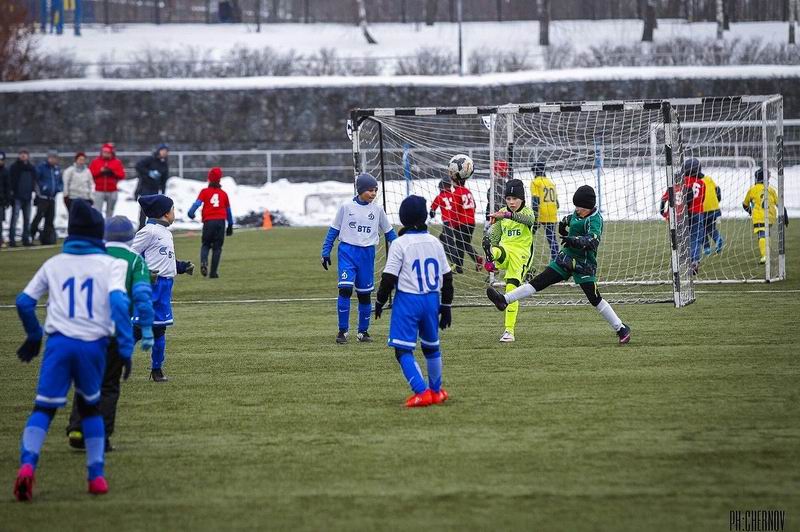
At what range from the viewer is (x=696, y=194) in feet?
61.2

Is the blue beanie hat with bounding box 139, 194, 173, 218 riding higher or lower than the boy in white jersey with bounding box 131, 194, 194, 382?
higher

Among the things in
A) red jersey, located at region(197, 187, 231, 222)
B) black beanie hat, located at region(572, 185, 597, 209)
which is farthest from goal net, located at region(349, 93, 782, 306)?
red jersey, located at region(197, 187, 231, 222)

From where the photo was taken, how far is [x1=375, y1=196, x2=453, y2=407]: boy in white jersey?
8938 millimetres

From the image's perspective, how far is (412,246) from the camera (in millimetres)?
9039

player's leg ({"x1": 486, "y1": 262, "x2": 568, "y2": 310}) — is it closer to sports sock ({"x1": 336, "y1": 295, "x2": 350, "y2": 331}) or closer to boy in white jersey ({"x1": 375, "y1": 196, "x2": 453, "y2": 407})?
sports sock ({"x1": 336, "y1": 295, "x2": 350, "y2": 331})

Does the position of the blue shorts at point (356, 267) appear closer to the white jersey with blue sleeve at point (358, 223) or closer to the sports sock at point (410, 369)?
the white jersey with blue sleeve at point (358, 223)

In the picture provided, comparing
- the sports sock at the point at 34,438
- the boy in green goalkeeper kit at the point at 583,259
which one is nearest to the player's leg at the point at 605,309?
the boy in green goalkeeper kit at the point at 583,259

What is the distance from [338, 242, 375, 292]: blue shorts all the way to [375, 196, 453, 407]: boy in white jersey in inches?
154

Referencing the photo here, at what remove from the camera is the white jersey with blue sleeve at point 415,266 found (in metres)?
8.97

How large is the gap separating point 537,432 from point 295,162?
32.5 meters

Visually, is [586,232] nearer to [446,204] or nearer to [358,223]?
[358,223]

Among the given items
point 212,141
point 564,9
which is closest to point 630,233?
point 212,141

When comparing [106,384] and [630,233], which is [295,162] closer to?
[630,233]

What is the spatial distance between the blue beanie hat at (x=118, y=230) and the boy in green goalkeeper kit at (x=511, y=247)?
5.19 metres
